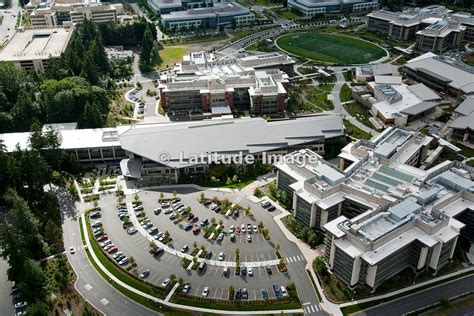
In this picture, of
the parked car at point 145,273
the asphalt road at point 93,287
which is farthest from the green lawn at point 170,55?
the parked car at point 145,273

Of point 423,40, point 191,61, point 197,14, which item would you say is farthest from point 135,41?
point 423,40

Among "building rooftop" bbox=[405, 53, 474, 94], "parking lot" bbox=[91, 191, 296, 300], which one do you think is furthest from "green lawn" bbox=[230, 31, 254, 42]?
"parking lot" bbox=[91, 191, 296, 300]

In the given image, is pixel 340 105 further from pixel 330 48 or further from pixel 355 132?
pixel 330 48

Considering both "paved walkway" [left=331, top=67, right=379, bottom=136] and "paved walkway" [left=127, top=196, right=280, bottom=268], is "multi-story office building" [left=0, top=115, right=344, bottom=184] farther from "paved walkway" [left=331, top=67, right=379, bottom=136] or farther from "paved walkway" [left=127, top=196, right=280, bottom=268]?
"paved walkway" [left=127, top=196, right=280, bottom=268]

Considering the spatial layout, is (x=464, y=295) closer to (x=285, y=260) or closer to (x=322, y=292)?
(x=322, y=292)

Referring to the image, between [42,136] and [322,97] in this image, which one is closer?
[42,136]

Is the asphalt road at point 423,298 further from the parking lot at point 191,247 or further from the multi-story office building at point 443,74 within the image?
the multi-story office building at point 443,74

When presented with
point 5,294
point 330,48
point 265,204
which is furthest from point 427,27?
point 5,294
